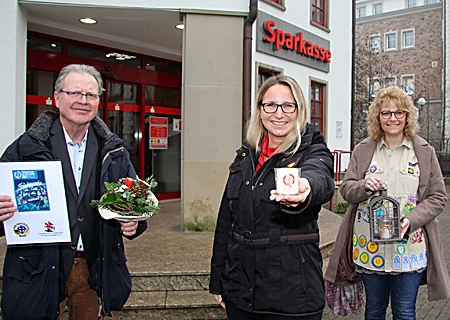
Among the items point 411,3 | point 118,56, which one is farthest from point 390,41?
point 118,56

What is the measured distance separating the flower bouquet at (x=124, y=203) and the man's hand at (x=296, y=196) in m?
0.82

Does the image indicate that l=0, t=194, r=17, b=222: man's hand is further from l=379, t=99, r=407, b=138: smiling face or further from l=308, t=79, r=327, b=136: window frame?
l=308, t=79, r=327, b=136: window frame

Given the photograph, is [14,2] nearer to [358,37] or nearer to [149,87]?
[149,87]

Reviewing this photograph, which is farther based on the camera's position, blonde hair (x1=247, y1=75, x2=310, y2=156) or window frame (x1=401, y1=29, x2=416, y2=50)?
window frame (x1=401, y1=29, x2=416, y2=50)

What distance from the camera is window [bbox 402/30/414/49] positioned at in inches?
1387

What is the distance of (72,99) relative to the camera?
2.52m

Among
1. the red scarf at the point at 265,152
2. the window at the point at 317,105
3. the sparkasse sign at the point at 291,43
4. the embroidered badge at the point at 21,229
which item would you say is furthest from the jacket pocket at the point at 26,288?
the window at the point at 317,105

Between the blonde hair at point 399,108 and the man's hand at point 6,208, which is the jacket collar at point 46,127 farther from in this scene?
the blonde hair at point 399,108

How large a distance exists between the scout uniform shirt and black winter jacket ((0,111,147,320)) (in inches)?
67.1

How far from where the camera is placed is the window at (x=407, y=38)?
35.2 m

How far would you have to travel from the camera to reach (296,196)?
1.89 meters

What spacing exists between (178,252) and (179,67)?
5506mm

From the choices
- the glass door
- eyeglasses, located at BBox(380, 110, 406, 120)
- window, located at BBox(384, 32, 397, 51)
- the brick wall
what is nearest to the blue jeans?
eyeglasses, located at BBox(380, 110, 406, 120)

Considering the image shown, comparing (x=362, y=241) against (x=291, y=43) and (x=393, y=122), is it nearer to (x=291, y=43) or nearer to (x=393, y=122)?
(x=393, y=122)
